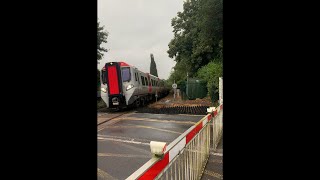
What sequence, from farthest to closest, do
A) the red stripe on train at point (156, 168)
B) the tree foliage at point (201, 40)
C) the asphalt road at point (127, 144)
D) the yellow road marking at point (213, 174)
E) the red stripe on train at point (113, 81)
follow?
the tree foliage at point (201, 40) < the red stripe on train at point (113, 81) < the asphalt road at point (127, 144) < the yellow road marking at point (213, 174) < the red stripe on train at point (156, 168)

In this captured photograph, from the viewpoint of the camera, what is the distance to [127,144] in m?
→ 7.11

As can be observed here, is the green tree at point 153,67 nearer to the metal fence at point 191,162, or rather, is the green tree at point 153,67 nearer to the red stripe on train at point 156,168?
the metal fence at point 191,162

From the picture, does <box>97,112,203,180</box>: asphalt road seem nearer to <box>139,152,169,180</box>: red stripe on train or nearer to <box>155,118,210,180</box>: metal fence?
<box>155,118,210,180</box>: metal fence

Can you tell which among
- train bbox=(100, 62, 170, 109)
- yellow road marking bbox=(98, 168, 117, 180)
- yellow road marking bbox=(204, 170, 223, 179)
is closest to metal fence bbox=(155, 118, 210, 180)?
yellow road marking bbox=(204, 170, 223, 179)

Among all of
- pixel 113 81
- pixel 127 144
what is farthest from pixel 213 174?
pixel 113 81

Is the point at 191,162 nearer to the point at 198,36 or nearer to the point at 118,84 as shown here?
the point at 118,84

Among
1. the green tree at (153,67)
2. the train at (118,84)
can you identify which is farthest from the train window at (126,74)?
the green tree at (153,67)

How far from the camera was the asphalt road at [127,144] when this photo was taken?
16.5 feet

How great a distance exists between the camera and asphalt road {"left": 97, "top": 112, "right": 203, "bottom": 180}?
5027 millimetres
